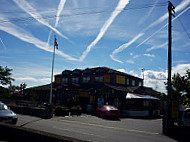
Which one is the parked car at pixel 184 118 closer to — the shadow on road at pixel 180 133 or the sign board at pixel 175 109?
the shadow on road at pixel 180 133

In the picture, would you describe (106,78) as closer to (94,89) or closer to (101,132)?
(94,89)

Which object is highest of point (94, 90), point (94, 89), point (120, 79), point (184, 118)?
point (120, 79)

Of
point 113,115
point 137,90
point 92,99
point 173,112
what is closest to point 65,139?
point 173,112

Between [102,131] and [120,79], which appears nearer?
[102,131]

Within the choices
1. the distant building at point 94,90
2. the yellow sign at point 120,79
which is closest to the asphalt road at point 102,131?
the distant building at point 94,90

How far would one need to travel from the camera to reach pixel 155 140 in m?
10.6

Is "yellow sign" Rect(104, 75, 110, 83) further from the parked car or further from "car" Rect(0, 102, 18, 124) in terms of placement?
"car" Rect(0, 102, 18, 124)

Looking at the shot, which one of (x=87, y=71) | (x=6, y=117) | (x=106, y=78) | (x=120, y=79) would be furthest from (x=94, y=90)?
(x=6, y=117)

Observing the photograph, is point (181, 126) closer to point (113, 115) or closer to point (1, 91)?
point (113, 115)

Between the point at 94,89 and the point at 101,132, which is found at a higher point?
the point at 94,89

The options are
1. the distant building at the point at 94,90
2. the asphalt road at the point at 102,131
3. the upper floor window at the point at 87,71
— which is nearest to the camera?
the asphalt road at the point at 102,131

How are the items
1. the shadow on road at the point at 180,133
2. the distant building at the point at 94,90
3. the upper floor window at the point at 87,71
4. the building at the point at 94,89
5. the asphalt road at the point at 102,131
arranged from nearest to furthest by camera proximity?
the asphalt road at the point at 102,131, the shadow on road at the point at 180,133, the distant building at the point at 94,90, the building at the point at 94,89, the upper floor window at the point at 87,71

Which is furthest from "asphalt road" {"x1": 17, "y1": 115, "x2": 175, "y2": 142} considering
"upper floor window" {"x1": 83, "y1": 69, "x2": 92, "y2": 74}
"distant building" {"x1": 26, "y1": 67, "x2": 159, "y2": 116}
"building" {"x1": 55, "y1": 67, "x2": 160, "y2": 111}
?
"upper floor window" {"x1": 83, "y1": 69, "x2": 92, "y2": 74}

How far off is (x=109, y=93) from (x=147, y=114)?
24.6 ft
